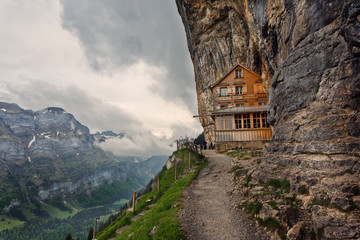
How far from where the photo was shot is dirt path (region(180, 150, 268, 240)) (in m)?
10.9

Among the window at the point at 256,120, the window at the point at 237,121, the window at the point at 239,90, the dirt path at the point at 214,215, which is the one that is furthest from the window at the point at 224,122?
the dirt path at the point at 214,215

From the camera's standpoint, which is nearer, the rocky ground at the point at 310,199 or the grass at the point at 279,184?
the rocky ground at the point at 310,199

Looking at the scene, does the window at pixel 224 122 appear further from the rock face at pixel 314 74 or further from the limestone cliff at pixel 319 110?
the limestone cliff at pixel 319 110

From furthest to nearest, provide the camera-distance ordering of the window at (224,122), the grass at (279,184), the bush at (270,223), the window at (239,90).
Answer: the window at (239,90) < the window at (224,122) < the grass at (279,184) < the bush at (270,223)

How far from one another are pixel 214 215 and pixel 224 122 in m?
23.6

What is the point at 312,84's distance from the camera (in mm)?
12891

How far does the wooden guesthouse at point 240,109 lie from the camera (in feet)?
110

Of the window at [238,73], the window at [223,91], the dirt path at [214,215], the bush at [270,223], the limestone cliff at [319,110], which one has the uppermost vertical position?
the window at [238,73]

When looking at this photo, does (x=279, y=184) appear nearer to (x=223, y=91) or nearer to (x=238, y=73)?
(x=223, y=91)

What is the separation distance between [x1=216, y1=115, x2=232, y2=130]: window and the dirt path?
15.1 m

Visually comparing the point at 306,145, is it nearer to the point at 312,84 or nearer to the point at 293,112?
the point at 293,112

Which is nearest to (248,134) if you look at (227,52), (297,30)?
(297,30)

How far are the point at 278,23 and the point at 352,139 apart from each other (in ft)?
52.2

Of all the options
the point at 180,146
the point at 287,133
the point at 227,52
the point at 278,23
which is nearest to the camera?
the point at 287,133
